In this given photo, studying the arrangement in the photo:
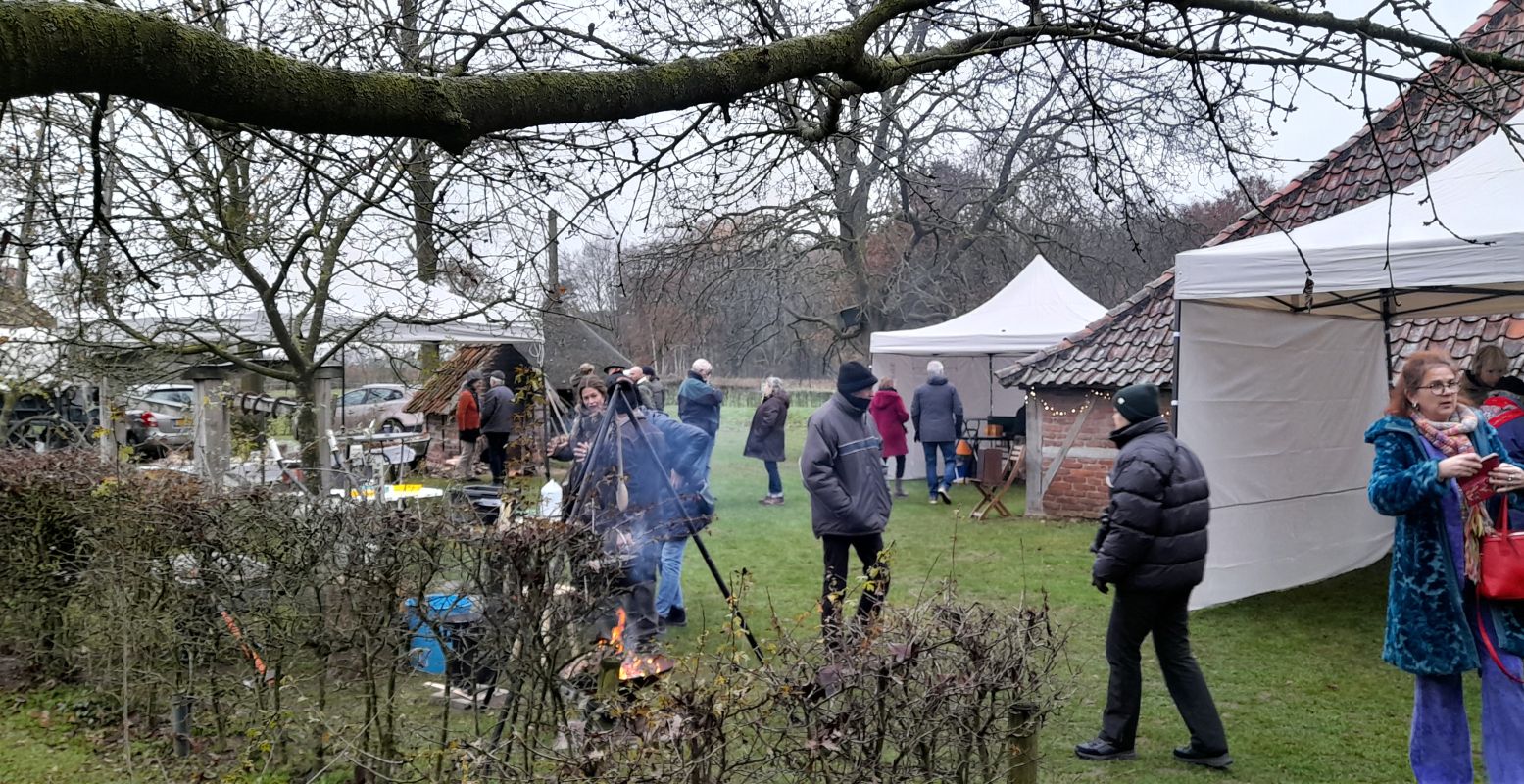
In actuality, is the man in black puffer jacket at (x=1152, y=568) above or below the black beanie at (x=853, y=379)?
below

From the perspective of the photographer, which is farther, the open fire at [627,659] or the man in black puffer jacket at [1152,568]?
the man in black puffer jacket at [1152,568]

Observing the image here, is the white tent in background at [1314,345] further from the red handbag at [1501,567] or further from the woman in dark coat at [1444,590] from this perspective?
the red handbag at [1501,567]

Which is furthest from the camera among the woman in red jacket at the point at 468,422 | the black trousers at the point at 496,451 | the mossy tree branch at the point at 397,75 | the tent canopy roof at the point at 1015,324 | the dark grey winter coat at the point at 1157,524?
the woman in red jacket at the point at 468,422

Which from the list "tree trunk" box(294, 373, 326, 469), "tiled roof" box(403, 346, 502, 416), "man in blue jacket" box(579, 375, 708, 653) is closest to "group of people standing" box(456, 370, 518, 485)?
"tiled roof" box(403, 346, 502, 416)

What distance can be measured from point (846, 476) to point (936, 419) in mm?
8029

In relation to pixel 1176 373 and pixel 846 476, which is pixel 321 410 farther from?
pixel 1176 373

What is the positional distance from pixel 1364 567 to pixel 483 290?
23.5 feet

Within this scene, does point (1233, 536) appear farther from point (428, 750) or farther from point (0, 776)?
point (0, 776)

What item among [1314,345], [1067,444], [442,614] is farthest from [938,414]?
[442,614]

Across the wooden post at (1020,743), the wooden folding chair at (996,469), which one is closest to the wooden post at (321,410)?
the wooden post at (1020,743)

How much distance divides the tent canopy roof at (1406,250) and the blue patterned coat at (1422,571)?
114 centimetres

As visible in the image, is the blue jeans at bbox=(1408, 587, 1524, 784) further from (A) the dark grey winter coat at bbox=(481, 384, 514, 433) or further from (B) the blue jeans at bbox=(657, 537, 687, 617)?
(A) the dark grey winter coat at bbox=(481, 384, 514, 433)

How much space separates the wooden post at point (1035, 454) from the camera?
40.5ft

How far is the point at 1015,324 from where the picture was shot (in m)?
13.9
